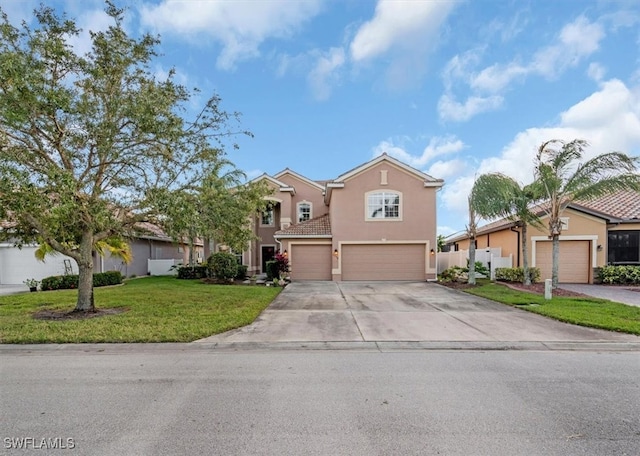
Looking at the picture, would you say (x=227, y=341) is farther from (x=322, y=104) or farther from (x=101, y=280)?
(x=322, y=104)

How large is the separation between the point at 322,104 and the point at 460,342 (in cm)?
1483

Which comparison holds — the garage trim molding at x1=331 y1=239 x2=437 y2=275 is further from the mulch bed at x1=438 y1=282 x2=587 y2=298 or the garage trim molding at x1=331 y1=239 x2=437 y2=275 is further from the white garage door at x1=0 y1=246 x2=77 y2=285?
the white garage door at x1=0 y1=246 x2=77 y2=285

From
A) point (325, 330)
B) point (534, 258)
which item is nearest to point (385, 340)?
point (325, 330)

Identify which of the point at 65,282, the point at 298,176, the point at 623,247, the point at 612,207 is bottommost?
the point at 65,282

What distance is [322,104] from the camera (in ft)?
60.0

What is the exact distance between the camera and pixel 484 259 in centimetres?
2008

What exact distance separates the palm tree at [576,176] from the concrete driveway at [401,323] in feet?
18.8

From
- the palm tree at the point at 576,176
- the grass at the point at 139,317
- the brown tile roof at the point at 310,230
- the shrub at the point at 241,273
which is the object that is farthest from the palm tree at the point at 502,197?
the shrub at the point at 241,273

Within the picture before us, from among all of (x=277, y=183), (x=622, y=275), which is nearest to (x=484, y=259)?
(x=622, y=275)

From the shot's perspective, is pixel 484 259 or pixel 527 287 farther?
pixel 484 259

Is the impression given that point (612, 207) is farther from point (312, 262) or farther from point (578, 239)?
point (312, 262)

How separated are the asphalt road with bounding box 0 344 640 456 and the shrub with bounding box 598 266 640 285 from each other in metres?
13.4

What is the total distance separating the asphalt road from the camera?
10.6 feet

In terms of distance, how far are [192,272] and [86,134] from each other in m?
13.3
